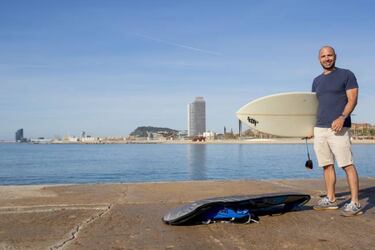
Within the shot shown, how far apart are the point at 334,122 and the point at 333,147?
0.37m

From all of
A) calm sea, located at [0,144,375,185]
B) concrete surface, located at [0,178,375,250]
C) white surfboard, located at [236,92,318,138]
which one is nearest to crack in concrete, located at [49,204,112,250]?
concrete surface, located at [0,178,375,250]

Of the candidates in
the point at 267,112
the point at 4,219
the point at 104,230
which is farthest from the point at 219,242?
the point at 267,112

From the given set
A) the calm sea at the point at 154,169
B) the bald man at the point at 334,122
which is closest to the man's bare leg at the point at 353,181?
the bald man at the point at 334,122

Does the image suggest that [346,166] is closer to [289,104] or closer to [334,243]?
[334,243]

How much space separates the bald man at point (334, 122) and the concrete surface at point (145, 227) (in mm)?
410

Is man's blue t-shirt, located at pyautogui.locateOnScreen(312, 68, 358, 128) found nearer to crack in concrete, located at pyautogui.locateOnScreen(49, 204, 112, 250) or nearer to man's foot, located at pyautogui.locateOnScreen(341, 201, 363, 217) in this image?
man's foot, located at pyautogui.locateOnScreen(341, 201, 363, 217)

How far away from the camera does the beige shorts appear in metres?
5.58

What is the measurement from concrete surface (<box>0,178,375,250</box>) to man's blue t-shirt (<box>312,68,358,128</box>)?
1167mm

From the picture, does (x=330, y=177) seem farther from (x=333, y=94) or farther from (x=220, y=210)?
(x=220, y=210)

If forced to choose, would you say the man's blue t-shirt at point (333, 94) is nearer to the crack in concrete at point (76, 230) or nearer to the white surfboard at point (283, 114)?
the white surfboard at point (283, 114)

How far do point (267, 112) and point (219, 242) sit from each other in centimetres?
464

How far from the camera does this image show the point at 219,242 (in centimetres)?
416

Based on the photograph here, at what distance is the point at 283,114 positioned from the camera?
8219 mm

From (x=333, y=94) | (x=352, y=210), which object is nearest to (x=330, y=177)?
(x=352, y=210)
